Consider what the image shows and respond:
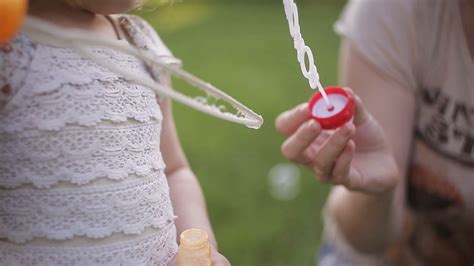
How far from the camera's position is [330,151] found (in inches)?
36.9

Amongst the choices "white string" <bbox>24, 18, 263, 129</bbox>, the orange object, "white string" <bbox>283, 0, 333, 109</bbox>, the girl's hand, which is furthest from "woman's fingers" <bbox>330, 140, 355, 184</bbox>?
the orange object

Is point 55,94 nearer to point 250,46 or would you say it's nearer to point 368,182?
point 368,182

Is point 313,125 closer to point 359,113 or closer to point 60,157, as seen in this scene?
point 359,113

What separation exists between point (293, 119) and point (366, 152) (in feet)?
0.49

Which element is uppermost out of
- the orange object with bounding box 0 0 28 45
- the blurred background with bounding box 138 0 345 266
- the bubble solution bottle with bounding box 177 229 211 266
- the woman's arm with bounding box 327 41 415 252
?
the orange object with bounding box 0 0 28 45

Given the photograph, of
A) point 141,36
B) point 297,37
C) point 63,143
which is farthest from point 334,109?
point 63,143

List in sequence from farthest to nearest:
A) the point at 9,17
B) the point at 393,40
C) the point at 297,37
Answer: the point at 393,40 < the point at 297,37 < the point at 9,17

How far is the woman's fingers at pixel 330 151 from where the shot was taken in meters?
0.90

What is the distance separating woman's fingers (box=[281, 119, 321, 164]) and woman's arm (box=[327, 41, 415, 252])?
1.03 feet

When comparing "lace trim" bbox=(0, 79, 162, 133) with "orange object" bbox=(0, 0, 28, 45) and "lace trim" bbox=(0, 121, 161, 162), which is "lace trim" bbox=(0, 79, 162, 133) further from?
"orange object" bbox=(0, 0, 28, 45)

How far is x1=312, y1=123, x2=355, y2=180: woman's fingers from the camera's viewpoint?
0.90m

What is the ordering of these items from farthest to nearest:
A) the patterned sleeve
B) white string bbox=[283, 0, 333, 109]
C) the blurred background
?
the blurred background < the patterned sleeve < white string bbox=[283, 0, 333, 109]

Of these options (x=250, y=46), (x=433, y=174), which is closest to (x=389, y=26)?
(x=433, y=174)

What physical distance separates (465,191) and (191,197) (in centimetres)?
65
